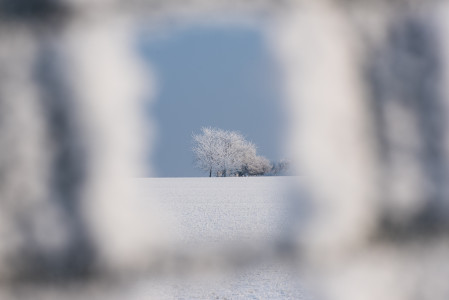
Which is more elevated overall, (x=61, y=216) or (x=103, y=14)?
(x=103, y=14)

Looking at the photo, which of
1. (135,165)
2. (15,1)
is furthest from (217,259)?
(15,1)

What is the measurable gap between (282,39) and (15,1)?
0.17m

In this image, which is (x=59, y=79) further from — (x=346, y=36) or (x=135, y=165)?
(x=346, y=36)

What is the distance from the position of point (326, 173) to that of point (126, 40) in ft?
0.53

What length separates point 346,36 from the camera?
301mm

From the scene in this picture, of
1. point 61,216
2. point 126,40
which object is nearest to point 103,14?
point 126,40

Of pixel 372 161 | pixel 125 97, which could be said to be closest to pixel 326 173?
pixel 372 161

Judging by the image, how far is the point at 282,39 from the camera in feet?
1.00

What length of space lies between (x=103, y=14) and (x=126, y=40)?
2cm

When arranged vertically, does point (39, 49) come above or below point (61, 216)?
above

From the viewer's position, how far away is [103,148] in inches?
11.3

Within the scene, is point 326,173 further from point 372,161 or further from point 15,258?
point 15,258

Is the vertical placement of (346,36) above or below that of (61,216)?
above

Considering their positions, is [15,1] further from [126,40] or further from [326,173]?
[326,173]
